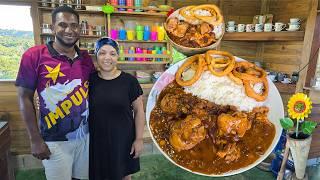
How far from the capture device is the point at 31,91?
50.2 inches

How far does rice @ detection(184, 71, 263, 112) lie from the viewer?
1049 millimetres

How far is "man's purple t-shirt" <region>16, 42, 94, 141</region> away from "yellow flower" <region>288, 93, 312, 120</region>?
1.12 meters

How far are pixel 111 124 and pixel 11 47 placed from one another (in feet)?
6.45

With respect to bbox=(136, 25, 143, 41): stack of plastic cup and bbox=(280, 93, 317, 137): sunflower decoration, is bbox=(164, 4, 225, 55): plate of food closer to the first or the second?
bbox=(280, 93, 317, 137): sunflower decoration

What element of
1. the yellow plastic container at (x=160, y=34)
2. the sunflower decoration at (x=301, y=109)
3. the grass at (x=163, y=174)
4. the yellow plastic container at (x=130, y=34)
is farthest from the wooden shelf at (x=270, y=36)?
the sunflower decoration at (x=301, y=109)

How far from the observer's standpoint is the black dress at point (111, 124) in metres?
1.34

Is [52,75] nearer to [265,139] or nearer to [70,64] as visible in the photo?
[70,64]

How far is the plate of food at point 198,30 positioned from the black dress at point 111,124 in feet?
1.77

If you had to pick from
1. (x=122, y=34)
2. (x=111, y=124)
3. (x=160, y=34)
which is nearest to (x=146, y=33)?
(x=160, y=34)

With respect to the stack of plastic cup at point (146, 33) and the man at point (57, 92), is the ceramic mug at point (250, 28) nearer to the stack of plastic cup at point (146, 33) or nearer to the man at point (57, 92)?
the stack of plastic cup at point (146, 33)

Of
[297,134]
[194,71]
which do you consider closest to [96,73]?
[194,71]

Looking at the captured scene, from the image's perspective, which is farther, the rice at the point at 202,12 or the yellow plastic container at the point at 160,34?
the yellow plastic container at the point at 160,34

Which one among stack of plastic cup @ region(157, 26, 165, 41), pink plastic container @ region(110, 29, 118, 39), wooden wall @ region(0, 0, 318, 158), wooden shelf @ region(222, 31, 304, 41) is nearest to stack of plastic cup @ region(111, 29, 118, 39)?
pink plastic container @ region(110, 29, 118, 39)

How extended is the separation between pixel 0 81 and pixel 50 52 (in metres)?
1.64
